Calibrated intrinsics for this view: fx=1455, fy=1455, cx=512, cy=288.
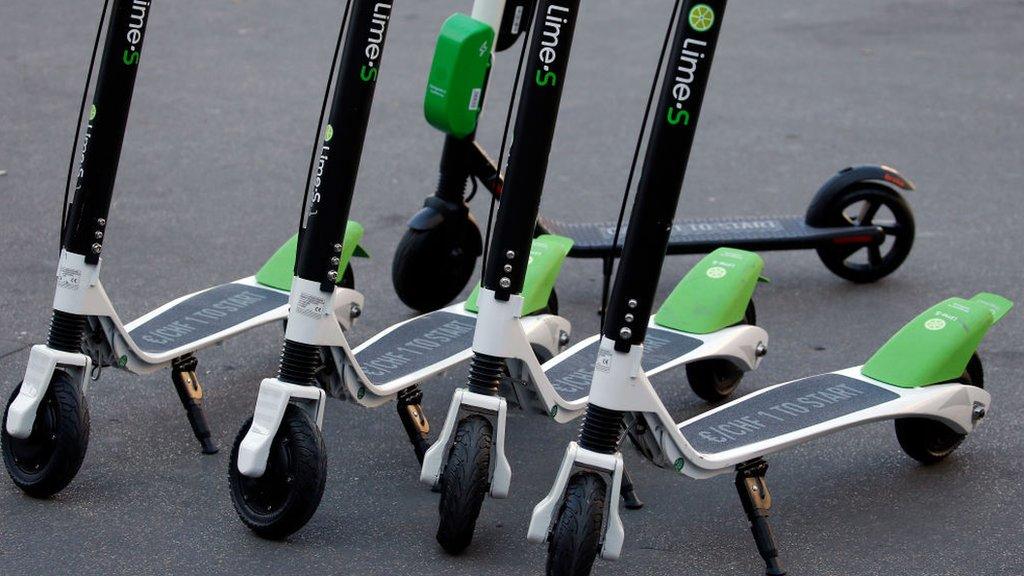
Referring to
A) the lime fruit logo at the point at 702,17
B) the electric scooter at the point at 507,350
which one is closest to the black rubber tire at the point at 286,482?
the electric scooter at the point at 507,350

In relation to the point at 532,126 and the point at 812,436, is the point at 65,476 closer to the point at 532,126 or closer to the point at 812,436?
the point at 532,126

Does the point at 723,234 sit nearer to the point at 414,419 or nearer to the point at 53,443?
the point at 414,419

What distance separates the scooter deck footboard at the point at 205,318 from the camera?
4.25m

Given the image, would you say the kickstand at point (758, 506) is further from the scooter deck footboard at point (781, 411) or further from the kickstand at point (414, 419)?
the kickstand at point (414, 419)

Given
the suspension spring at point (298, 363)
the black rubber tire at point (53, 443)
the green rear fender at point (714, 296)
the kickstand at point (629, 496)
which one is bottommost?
the black rubber tire at point (53, 443)

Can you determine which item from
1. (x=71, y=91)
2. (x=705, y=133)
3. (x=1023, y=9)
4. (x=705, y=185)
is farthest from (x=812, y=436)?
(x=1023, y=9)

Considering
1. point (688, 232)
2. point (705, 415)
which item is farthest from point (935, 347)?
point (688, 232)

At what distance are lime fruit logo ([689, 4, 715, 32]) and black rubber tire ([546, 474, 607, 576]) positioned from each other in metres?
1.04

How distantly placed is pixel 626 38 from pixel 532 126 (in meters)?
6.20

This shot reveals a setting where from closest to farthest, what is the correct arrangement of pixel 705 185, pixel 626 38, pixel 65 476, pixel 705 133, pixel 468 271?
pixel 65 476 < pixel 468 271 < pixel 705 185 < pixel 705 133 < pixel 626 38

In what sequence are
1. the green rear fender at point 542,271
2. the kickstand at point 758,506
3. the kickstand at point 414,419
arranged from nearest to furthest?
the kickstand at point 758,506 < the kickstand at point 414,419 < the green rear fender at point 542,271

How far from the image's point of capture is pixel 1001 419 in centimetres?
455

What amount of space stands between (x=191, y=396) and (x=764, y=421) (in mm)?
1643

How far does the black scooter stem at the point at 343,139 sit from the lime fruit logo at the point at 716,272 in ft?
→ 4.87
